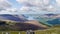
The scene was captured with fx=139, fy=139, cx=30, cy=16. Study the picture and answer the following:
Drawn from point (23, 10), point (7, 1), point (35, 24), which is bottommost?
point (35, 24)

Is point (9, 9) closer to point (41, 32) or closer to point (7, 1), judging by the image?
point (7, 1)

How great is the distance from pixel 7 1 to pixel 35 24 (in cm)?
50

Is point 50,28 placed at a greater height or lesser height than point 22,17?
lesser

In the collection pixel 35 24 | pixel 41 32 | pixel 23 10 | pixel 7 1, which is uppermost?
pixel 7 1

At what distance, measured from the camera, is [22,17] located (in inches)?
74.9

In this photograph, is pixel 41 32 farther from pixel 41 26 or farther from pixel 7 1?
pixel 7 1

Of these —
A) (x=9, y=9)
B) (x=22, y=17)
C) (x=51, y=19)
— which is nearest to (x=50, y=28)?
(x=51, y=19)

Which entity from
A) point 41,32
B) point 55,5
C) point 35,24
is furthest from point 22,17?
point 55,5

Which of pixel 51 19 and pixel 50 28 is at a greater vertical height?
pixel 51 19

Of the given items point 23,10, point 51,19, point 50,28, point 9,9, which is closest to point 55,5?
point 51,19

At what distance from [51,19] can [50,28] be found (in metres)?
0.12

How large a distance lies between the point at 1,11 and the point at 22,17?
30 cm

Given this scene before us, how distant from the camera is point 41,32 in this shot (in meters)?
1.88

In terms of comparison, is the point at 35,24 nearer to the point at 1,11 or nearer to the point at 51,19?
the point at 51,19
